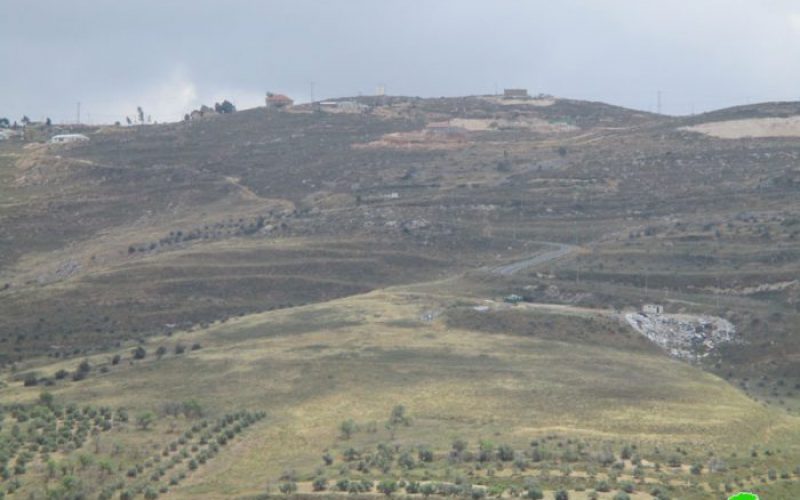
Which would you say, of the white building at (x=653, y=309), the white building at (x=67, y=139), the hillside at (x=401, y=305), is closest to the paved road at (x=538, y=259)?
the hillside at (x=401, y=305)

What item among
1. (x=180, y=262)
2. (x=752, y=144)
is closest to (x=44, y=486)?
(x=180, y=262)

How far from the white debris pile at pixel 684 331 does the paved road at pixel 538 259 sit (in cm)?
1637

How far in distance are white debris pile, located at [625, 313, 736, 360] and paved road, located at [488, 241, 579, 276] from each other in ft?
53.7

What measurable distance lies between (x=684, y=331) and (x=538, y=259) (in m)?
23.2

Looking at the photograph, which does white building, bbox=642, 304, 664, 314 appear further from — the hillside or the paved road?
the paved road

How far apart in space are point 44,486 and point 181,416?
12403 mm

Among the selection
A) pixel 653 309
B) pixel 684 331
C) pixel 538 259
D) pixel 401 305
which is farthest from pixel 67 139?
pixel 684 331

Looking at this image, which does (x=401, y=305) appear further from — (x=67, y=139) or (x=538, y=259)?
(x=67, y=139)

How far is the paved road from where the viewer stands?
93588 millimetres

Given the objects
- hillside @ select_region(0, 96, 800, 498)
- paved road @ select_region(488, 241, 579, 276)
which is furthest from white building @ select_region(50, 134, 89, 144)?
paved road @ select_region(488, 241, 579, 276)

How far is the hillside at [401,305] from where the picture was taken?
4462 cm

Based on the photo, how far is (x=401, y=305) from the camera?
81.1 m

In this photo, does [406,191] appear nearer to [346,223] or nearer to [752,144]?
[346,223]

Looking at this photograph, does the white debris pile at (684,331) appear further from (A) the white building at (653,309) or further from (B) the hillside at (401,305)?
(A) the white building at (653,309)
